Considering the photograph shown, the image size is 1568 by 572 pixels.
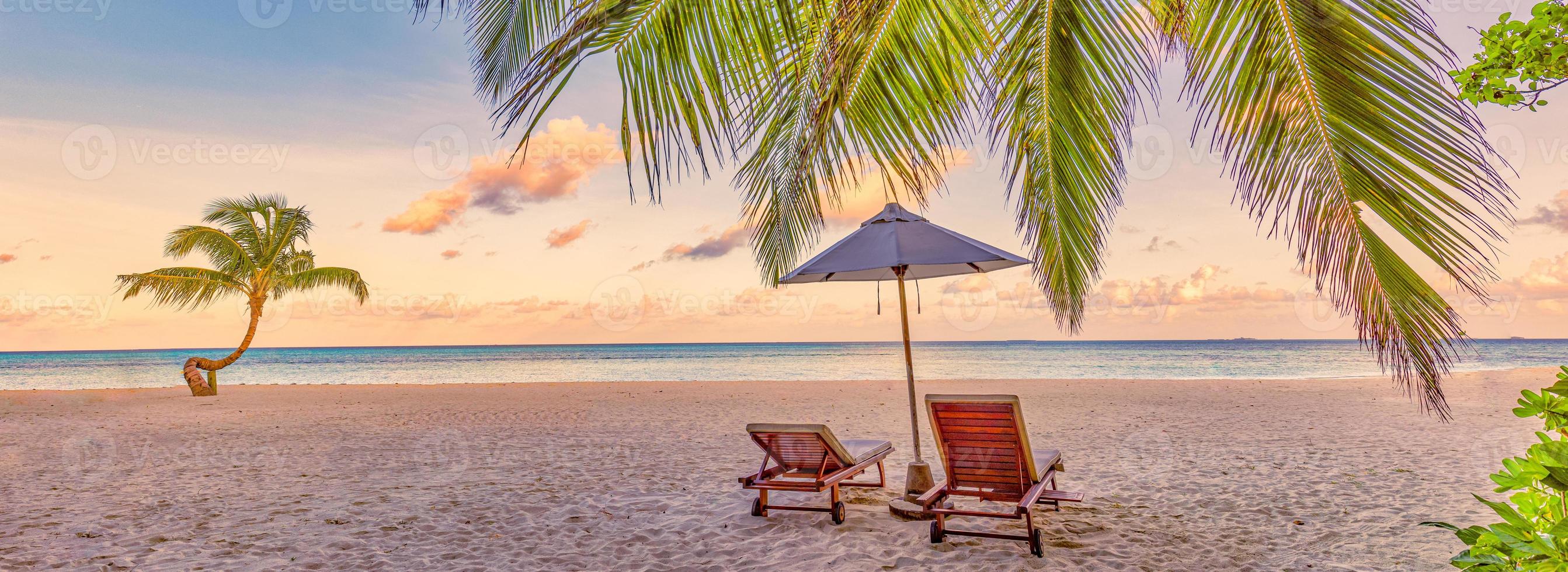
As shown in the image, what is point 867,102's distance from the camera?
2.91 m

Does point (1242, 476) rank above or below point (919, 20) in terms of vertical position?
below

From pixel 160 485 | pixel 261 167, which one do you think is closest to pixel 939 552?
pixel 160 485

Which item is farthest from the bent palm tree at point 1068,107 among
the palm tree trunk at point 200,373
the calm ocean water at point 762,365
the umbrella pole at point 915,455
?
the calm ocean water at point 762,365

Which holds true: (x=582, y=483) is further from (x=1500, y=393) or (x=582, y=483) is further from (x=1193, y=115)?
(x=1500, y=393)

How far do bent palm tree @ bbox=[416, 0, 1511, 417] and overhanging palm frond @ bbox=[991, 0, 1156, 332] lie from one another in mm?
11

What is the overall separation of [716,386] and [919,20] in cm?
1610

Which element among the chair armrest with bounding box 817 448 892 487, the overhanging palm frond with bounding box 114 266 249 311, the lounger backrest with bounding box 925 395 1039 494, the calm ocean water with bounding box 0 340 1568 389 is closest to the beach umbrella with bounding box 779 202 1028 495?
the chair armrest with bounding box 817 448 892 487

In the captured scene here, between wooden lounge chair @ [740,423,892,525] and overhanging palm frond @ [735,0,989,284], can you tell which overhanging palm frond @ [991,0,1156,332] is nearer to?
overhanging palm frond @ [735,0,989,284]

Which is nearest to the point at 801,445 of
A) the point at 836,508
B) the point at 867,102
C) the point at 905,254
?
the point at 836,508

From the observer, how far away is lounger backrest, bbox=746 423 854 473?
4422mm

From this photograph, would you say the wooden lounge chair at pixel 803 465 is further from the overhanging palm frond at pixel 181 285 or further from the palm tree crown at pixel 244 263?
the overhanging palm frond at pixel 181 285

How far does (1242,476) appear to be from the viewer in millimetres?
5816

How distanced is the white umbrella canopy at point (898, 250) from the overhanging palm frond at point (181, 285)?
1789 centimetres

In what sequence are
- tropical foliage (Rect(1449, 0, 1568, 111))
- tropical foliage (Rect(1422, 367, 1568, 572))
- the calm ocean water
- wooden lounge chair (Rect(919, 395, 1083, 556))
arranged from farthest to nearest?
the calm ocean water < wooden lounge chair (Rect(919, 395, 1083, 556)) < tropical foliage (Rect(1449, 0, 1568, 111)) < tropical foliage (Rect(1422, 367, 1568, 572))
